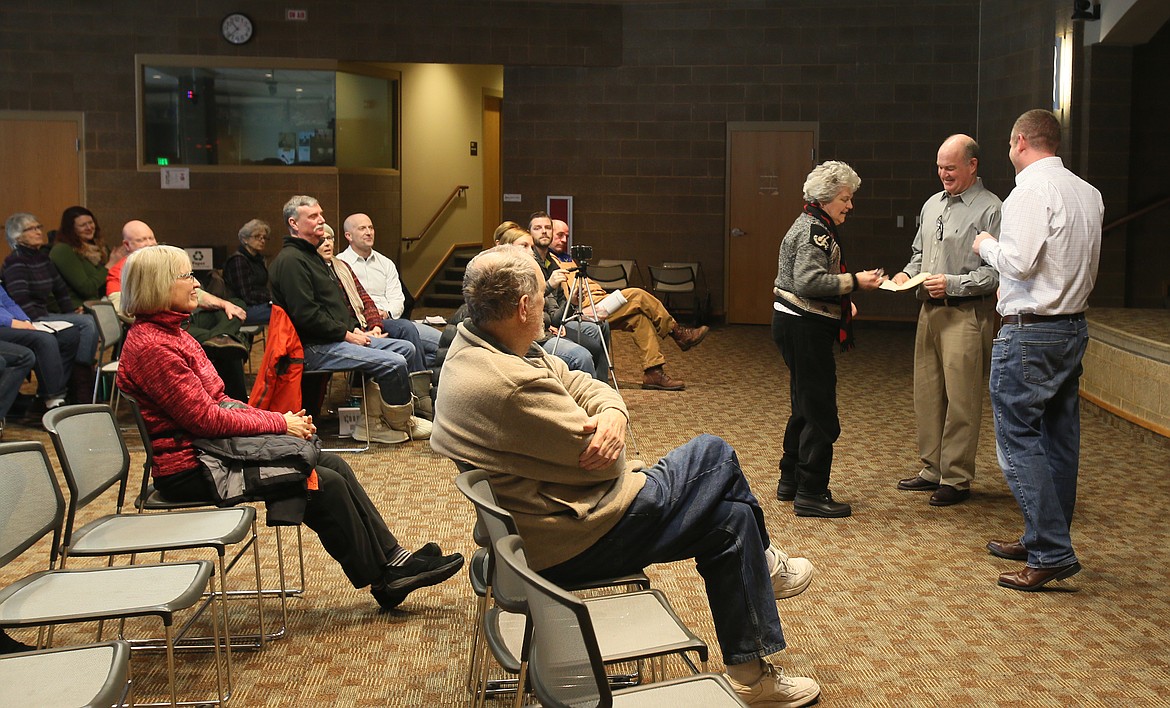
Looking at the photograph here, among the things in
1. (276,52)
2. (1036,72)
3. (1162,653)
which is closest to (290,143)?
(276,52)

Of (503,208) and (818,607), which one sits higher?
(503,208)

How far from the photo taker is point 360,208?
513 inches

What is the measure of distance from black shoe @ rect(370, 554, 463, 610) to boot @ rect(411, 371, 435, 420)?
3044 millimetres

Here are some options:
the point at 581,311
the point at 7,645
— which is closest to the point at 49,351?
the point at 581,311

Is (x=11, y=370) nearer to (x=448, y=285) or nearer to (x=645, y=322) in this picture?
(x=645, y=322)

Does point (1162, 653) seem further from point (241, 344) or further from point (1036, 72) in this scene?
point (1036, 72)

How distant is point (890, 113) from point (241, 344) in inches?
342

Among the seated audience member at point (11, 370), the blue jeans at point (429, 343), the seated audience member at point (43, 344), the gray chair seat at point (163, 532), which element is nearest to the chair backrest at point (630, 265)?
the blue jeans at point (429, 343)

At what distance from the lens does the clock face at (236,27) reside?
12.3 meters

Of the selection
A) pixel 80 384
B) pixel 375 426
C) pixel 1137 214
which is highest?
pixel 1137 214

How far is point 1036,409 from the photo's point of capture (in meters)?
3.87

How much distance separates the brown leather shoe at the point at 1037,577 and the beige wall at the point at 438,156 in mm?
10799

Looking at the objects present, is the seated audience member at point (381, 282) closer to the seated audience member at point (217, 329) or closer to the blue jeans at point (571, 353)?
the seated audience member at point (217, 329)

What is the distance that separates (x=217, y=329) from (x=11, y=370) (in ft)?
3.78
